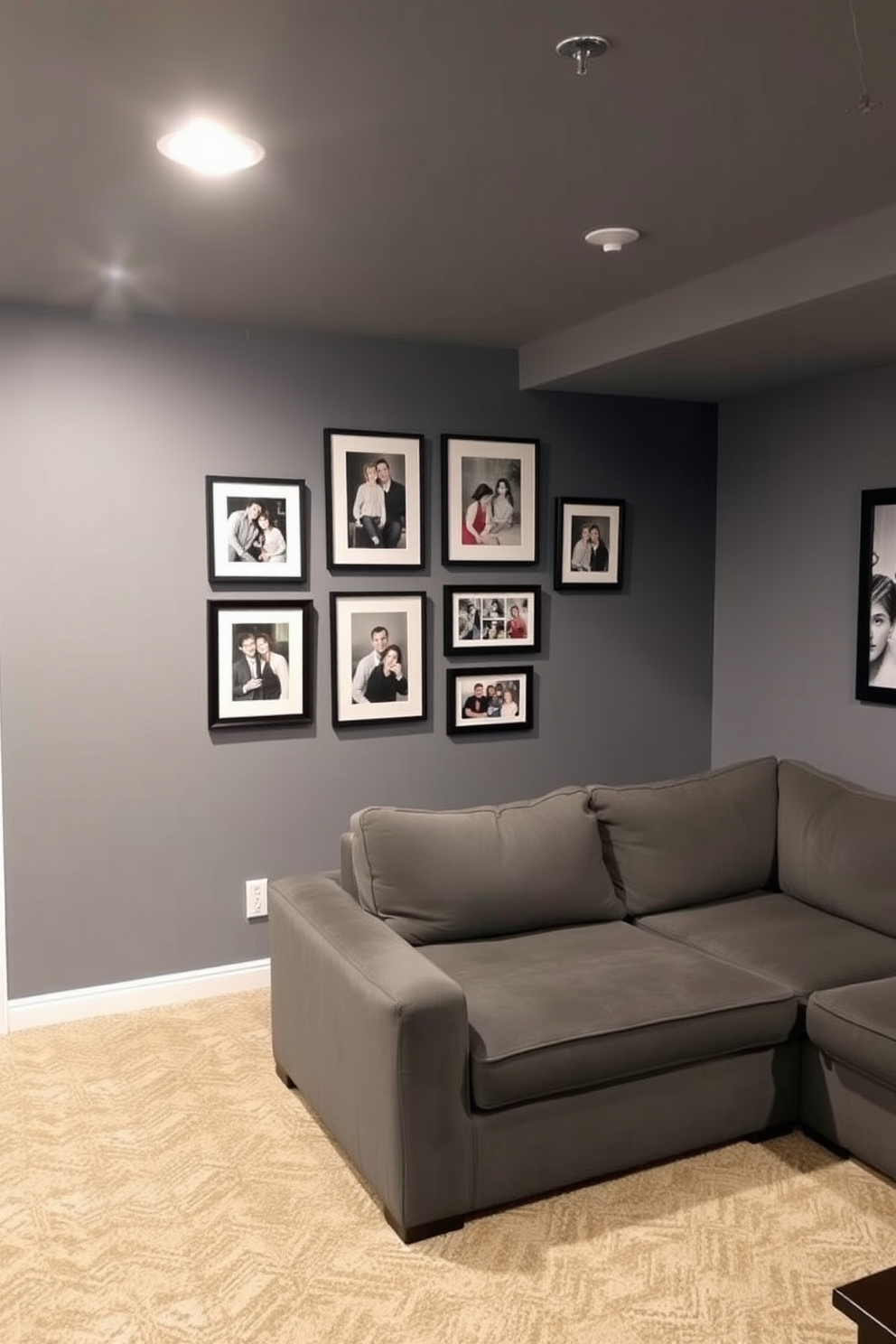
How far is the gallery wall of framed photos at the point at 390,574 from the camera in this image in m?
3.75

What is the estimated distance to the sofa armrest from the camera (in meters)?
2.38

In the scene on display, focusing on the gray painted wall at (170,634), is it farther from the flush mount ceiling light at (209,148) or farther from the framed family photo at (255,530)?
the flush mount ceiling light at (209,148)

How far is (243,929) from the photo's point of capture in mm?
3889

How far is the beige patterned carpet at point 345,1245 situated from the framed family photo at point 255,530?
1660 mm

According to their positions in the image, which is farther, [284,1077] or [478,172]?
[284,1077]

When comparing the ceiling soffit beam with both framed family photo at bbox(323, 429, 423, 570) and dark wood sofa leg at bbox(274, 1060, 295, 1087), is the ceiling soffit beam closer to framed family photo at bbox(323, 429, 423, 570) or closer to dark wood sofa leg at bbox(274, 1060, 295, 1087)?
framed family photo at bbox(323, 429, 423, 570)

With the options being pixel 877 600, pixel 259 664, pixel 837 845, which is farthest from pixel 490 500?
pixel 837 845


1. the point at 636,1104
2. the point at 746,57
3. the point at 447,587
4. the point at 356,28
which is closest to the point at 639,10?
the point at 746,57

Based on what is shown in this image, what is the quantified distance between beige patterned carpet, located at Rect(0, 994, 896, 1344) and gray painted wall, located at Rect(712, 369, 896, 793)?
5.46 feet

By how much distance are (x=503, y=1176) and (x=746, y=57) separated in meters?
2.28

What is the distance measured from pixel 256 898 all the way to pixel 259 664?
818 mm

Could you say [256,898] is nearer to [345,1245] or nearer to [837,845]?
[345,1245]

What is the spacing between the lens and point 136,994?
3707mm

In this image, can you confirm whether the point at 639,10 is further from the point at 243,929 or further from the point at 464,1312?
the point at 243,929
